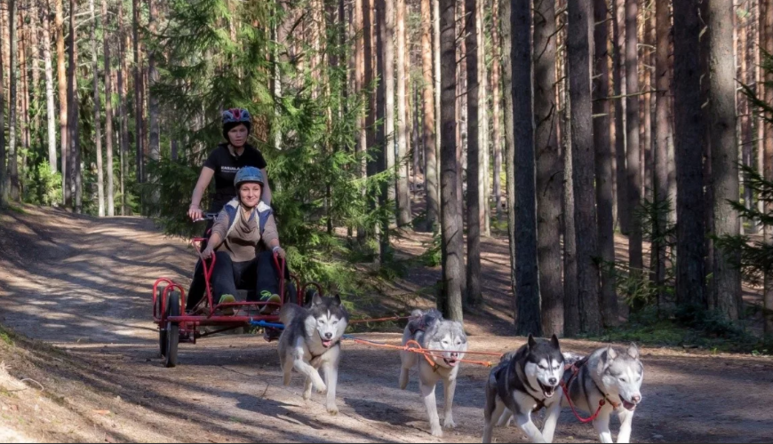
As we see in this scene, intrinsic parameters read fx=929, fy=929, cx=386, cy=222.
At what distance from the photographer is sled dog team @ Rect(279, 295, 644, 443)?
22.0 feet

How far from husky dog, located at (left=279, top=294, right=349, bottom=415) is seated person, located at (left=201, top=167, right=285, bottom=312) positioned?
230cm

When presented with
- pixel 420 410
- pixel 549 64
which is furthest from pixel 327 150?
pixel 420 410

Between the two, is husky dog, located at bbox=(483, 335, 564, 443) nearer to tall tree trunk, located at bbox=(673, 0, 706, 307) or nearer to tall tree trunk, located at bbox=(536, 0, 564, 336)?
tall tree trunk, located at bbox=(673, 0, 706, 307)

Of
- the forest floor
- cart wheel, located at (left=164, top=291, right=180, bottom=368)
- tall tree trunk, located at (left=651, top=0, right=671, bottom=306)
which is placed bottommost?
the forest floor

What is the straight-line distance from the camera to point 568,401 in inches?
291

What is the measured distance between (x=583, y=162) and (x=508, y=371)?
12.4 metres

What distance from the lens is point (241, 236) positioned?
37.1ft

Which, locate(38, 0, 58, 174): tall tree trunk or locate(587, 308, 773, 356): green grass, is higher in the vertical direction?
locate(38, 0, 58, 174): tall tree trunk

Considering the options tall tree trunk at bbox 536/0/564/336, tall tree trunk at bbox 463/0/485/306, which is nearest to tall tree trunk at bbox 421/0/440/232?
tall tree trunk at bbox 463/0/485/306

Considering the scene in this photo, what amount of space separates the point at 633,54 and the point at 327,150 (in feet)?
39.9

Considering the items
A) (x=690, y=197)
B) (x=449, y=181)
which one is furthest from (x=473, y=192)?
(x=690, y=197)

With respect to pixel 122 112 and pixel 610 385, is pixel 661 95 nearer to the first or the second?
pixel 610 385

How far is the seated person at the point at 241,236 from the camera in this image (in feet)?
36.4

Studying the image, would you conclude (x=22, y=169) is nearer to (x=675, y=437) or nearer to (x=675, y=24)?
(x=675, y=24)
